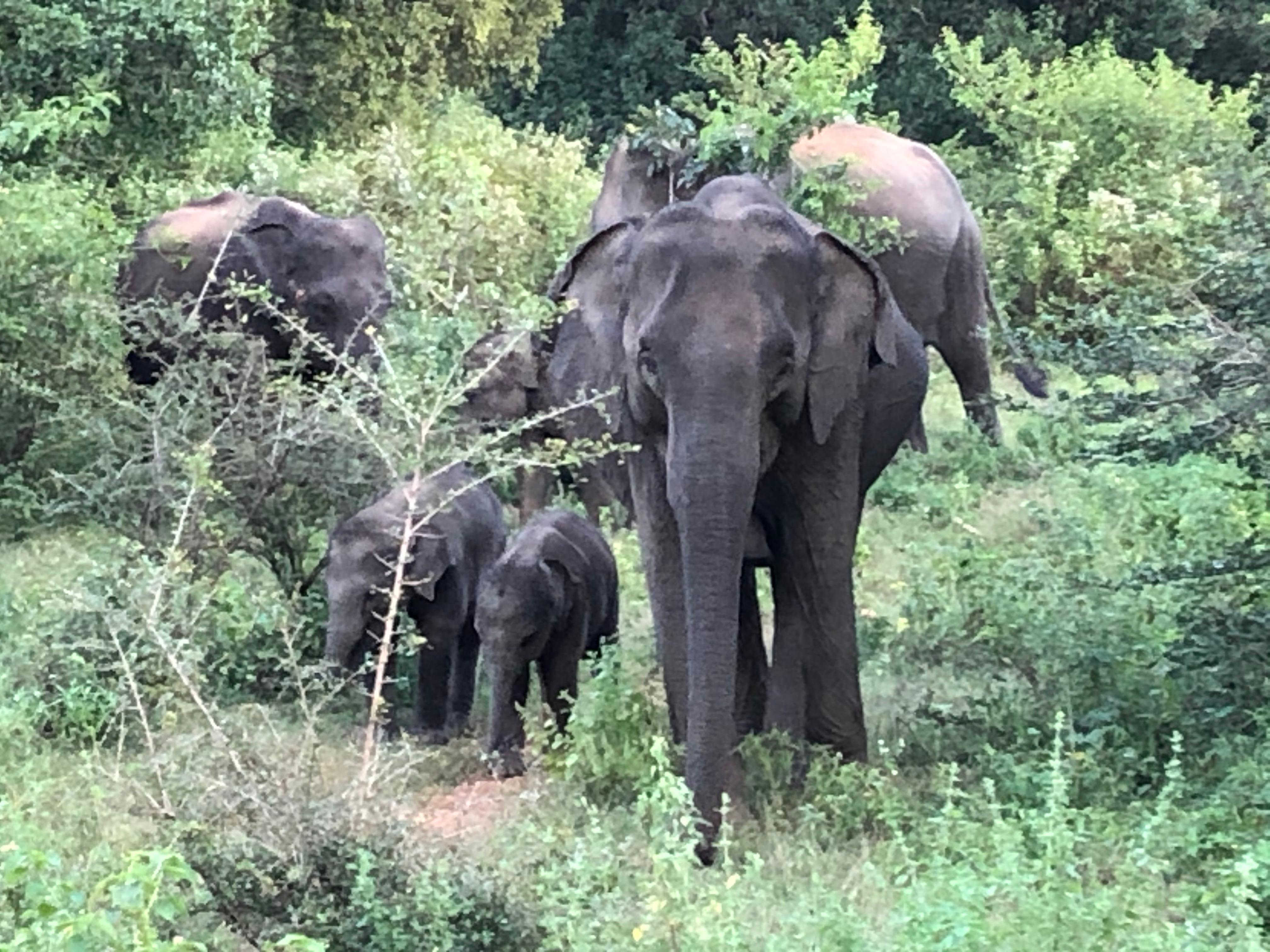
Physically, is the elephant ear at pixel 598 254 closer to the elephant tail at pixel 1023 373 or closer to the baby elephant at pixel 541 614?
Result: the baby elephant at pixel 541 614

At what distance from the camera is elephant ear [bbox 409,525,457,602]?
7410 mm

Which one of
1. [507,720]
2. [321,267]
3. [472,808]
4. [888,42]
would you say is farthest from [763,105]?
[888,42]

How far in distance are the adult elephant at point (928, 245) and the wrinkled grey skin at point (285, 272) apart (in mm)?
1706

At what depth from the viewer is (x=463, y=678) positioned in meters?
8.18

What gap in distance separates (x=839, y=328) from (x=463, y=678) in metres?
2.78

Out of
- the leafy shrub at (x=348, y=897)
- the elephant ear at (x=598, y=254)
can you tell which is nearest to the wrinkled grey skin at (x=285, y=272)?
the elephant ear at (x=598, y=254)

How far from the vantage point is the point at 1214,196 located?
1150cm

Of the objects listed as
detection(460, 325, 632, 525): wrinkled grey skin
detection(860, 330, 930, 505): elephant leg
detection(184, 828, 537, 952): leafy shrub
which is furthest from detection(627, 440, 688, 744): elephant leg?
detection(460, 325, 632, 525): wrinkled grey skin

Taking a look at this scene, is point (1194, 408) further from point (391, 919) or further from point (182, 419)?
point (182, 419)

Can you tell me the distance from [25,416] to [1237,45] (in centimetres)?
1956

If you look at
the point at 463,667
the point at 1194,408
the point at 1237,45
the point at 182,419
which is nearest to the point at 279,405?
the point at 182,419

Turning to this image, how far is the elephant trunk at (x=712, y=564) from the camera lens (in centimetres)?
561

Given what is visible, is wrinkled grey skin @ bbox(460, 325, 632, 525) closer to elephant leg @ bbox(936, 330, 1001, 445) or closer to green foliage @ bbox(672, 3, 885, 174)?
green foliage @ bbox(672, 3, 885, 174)

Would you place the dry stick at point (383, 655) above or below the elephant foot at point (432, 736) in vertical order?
above
